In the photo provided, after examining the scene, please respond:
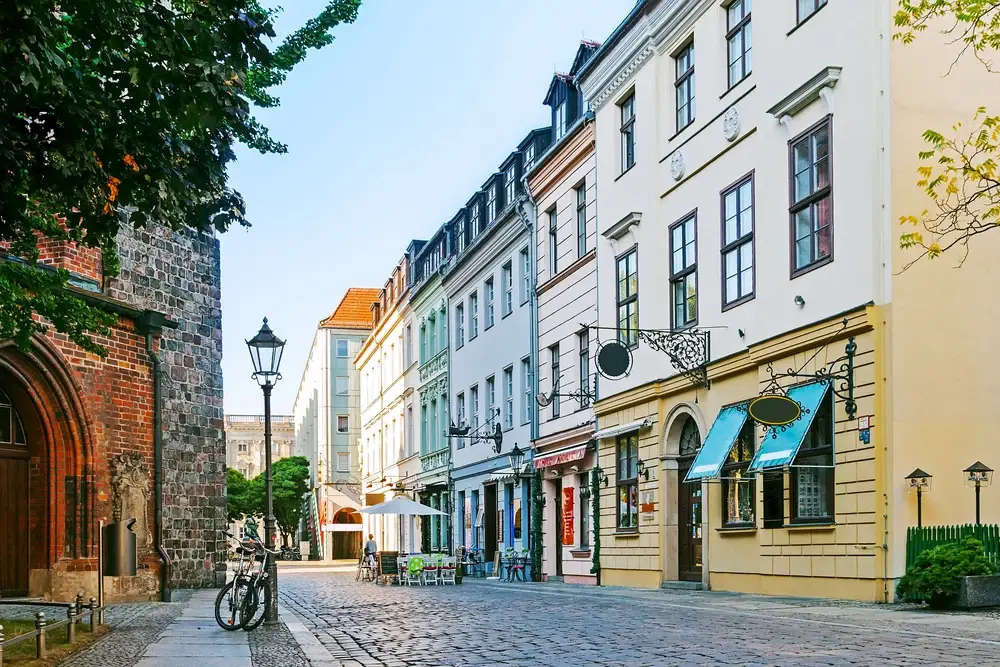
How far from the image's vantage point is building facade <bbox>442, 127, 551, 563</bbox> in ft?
121

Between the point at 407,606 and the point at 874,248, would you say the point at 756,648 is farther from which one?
the point at 407,606

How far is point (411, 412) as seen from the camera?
5484cm

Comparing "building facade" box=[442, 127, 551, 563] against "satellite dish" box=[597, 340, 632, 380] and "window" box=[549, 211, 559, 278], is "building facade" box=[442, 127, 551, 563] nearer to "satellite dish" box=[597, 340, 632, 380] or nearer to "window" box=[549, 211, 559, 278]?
"window" box=[549, 211, 559, 278]

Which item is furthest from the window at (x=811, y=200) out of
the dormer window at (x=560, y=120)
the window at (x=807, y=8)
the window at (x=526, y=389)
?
the window at (x=526, y=389)

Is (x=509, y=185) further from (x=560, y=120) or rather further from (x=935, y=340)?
(x=935, y=340)

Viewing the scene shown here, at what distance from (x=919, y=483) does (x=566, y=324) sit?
15810 millimetres

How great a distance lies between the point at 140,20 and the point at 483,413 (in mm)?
33975

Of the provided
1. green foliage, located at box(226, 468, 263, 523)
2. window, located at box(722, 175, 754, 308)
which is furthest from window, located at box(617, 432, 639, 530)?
green foliage, located at box(226, 468, 263, 523)

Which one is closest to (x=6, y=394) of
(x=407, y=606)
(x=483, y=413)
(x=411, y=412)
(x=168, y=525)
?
(x=168, y=525)

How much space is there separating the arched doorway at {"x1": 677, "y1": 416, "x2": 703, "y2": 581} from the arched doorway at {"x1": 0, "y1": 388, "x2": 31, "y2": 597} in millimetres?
11866

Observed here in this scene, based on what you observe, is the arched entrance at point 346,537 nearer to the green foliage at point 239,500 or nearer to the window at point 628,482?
the green foliage at point 239,500

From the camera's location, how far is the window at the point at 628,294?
1064 inches

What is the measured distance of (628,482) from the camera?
2733 cm

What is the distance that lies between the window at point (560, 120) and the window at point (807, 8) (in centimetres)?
1296
